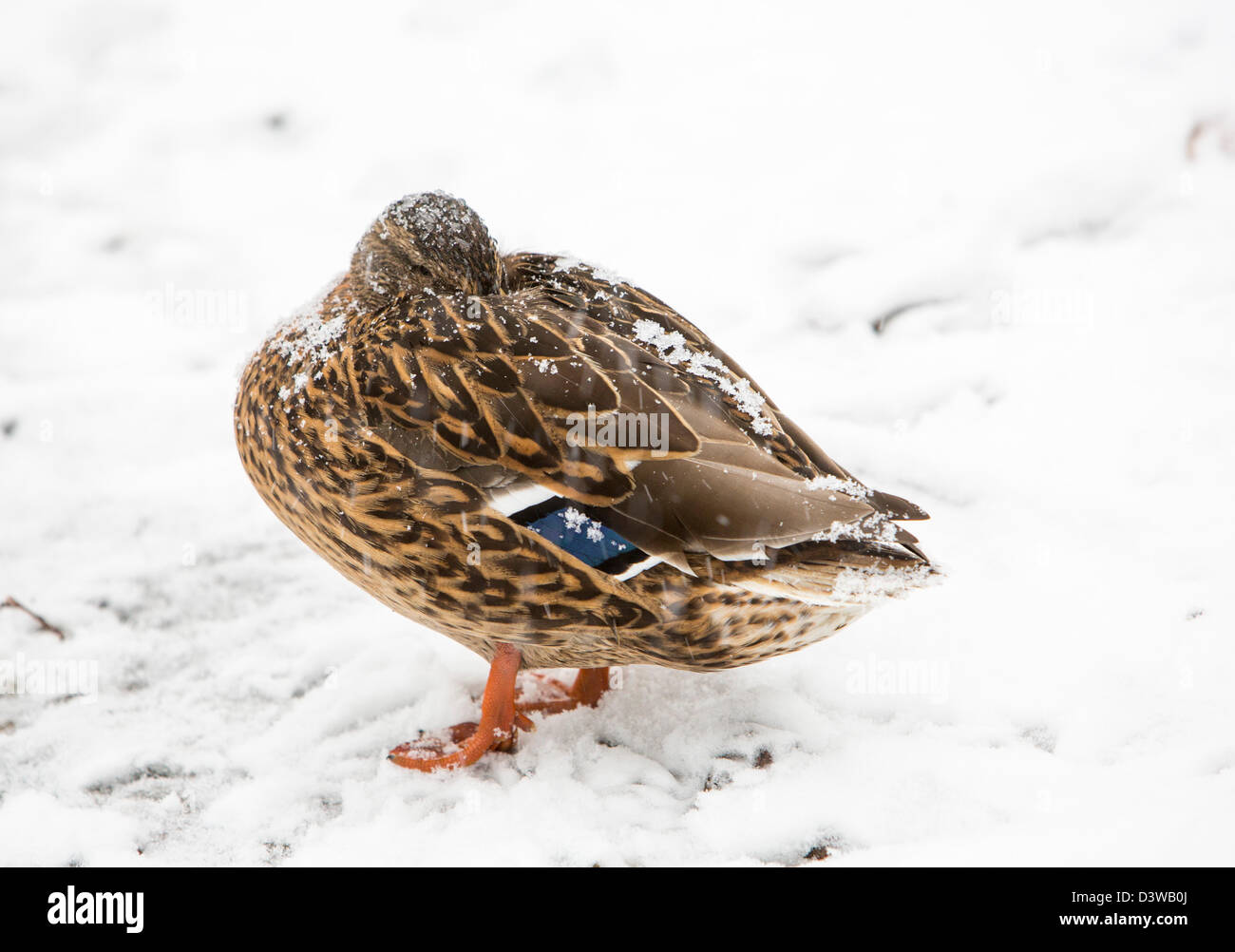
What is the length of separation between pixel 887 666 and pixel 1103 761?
23.6 inches

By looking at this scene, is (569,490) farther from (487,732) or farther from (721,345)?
(721,345)

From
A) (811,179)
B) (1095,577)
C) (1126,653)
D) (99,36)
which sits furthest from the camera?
(99,36)

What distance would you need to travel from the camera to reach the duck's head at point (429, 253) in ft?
8.65

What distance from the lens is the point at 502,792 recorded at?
2480 mm

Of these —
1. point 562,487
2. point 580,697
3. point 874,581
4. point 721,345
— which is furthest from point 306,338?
point 721,345

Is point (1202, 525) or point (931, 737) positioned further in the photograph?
point (1202, 525)

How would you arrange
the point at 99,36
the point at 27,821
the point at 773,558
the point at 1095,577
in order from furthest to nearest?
the point at 99,36
the point at 1095,577
the point at 27,821
the point at 773,558

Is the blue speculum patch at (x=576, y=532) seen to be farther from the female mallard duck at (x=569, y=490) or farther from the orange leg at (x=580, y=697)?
the orange leg at (x=580, y=697)

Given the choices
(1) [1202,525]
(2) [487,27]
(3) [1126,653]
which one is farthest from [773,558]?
(2) [487,27]

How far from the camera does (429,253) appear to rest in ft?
8.66

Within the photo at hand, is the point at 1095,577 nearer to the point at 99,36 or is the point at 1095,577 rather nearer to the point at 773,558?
the point at 773,558

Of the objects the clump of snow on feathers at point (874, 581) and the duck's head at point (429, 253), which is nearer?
the clump of snow on feathers at point (874, 581)

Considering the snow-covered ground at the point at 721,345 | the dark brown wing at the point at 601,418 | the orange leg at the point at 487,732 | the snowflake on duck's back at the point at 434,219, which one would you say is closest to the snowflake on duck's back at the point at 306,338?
the dark brown wing at the point at 601,418

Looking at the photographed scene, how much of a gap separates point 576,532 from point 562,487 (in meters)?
0.10
